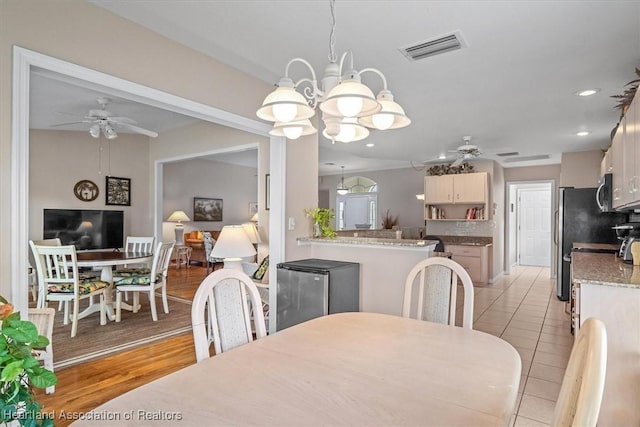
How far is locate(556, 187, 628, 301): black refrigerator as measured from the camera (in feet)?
16.3

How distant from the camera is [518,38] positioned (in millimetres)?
2443

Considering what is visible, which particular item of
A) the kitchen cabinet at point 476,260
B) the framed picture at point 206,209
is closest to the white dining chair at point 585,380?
the kitchen cabinet at point 476,260

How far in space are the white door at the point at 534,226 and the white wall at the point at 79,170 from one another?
8.82m

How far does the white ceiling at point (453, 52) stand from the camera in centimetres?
212

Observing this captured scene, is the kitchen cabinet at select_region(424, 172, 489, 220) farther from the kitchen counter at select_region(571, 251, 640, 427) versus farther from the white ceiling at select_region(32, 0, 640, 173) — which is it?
the kitchen counter at select_region(571, 251, 640, 427)

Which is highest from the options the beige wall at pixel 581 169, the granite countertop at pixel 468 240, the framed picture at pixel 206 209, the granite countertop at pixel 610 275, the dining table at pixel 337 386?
the beige wall at pixel 581 169

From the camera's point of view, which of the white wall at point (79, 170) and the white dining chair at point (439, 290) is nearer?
the white dining chair at point (439, 290)

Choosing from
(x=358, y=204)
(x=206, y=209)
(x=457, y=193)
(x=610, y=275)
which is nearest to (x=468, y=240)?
(x=457, y=193)

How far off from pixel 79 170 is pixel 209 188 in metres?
3.26

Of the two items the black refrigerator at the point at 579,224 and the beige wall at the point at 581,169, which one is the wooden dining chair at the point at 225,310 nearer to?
the black refrigerator at the point at 579,224

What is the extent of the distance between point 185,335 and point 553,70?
418 cm

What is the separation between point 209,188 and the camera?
9.06 meters

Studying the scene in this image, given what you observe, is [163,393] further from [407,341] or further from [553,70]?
[553,70]

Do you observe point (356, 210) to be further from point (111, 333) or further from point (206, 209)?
point (111, 333)
